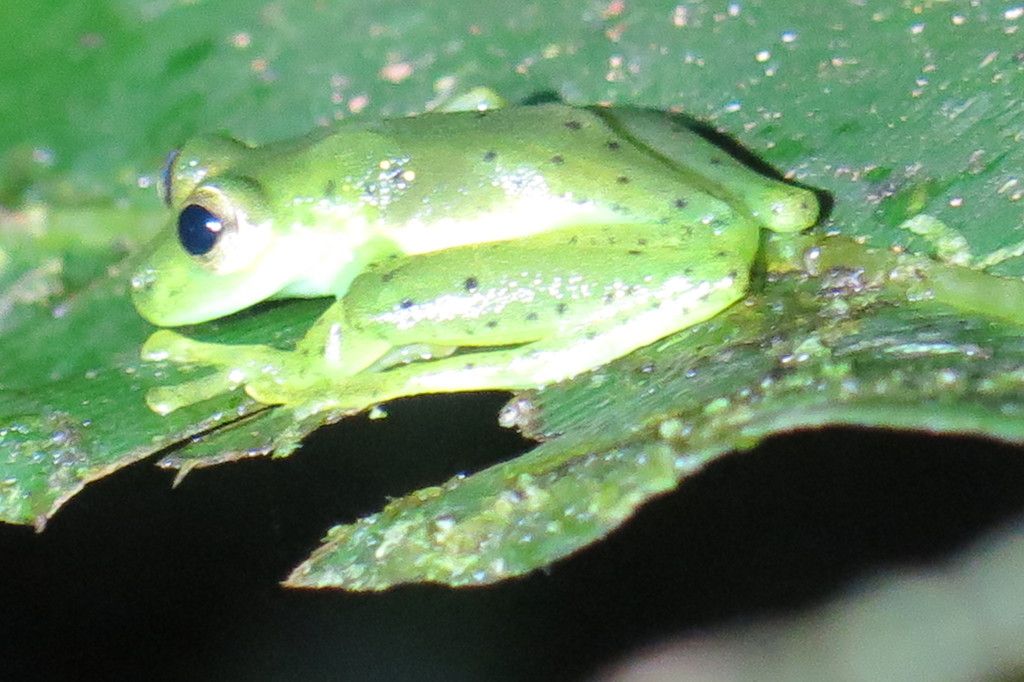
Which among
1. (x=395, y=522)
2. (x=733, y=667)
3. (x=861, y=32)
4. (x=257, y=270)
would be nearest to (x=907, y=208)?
(x=861, y=32)

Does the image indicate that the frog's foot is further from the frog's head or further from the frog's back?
the frog's back

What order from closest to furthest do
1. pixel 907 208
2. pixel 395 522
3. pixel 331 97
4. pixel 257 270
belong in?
1. pixel 395 522
2. pixel 907 208
3. pixel 257 270
4. pixel 331 97

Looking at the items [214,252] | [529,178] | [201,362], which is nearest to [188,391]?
[201,362]

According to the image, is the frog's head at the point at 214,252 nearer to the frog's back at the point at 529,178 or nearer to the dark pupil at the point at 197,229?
the dark pupil at the point at 197,229

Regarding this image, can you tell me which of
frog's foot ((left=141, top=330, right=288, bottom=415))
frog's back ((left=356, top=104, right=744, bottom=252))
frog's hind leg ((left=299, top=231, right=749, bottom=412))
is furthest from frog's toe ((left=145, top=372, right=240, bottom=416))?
frog's back ((left=356, top=104, right=744, bottom=252))

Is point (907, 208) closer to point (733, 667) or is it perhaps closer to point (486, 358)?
point (486, 358)

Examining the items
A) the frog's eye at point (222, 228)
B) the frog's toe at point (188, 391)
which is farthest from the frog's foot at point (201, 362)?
the frog's eye at point (222, 228)
